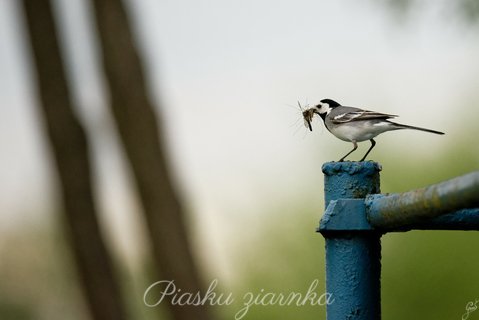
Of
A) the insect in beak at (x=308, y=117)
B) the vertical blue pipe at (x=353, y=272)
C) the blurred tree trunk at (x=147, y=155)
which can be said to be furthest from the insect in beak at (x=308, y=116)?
the blurred tree trunk at (x=147, y=155)

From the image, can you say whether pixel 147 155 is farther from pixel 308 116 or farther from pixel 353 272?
pixel 353 272

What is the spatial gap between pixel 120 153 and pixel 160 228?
30.4 inches

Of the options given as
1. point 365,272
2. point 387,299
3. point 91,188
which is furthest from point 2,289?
point 365,272

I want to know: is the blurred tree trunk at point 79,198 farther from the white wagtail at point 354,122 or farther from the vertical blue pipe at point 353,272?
the vertical blue pipe at point 353,272

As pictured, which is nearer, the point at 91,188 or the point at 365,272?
the point at 365,272

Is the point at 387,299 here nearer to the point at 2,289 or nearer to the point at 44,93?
the point at 2,289

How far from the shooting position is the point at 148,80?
952 cm

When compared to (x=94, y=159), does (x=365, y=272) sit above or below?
above

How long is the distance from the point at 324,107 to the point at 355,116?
0.16 meters

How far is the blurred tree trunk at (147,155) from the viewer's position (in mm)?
9492

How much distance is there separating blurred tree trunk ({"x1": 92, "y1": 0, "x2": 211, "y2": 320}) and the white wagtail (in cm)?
495

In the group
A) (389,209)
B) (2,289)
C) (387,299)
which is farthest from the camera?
(2,289)

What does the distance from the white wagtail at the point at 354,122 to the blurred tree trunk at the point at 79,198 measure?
525cm

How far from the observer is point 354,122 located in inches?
180
